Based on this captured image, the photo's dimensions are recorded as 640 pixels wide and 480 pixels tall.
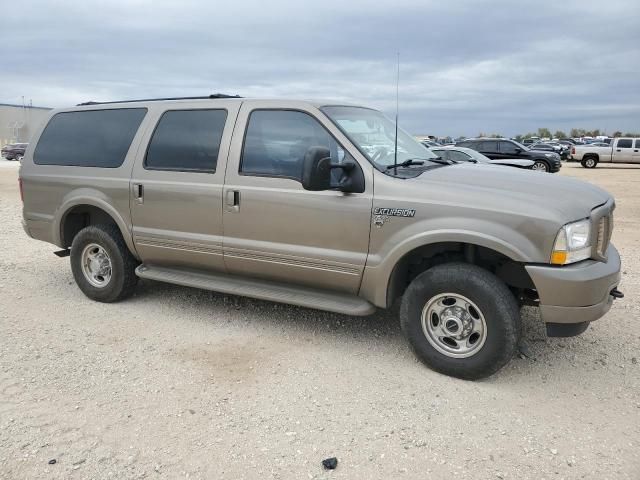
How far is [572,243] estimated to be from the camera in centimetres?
352

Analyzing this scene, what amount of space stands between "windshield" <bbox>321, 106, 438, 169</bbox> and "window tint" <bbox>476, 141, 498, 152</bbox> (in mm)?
18785

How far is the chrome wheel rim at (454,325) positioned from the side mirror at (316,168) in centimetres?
114

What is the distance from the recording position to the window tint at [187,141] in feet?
15.5

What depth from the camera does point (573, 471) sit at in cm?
289

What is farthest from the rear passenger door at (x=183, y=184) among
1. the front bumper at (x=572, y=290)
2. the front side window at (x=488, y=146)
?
the front side window at (x=488, y=146)

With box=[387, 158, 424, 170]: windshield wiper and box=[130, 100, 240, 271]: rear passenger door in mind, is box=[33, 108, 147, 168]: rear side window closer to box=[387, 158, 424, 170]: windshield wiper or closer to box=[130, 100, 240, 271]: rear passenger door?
box=[130, 100, 240, 271]: rear passenger door

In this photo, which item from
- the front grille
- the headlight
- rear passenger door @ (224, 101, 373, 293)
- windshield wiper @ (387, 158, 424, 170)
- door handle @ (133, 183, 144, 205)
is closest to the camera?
the headlight

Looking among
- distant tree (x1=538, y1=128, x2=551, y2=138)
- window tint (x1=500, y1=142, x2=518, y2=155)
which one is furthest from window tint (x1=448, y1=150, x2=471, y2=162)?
distant tree (x1=538, y1=128, x2=551, y2=138)

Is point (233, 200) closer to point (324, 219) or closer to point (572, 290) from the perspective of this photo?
point (324, 219)

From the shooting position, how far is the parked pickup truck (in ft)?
11.9

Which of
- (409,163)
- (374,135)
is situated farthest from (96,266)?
(409,163)

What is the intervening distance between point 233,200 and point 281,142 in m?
0.61

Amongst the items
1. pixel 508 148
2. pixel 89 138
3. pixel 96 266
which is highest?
pixel 89 138

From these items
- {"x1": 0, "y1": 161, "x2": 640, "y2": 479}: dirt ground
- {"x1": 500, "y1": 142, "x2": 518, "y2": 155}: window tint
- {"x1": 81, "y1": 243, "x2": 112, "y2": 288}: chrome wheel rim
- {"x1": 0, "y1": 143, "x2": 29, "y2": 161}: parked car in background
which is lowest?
{"x1": 0, "y1": 143, "x2": 29, "y2": 161}: parked car in background
